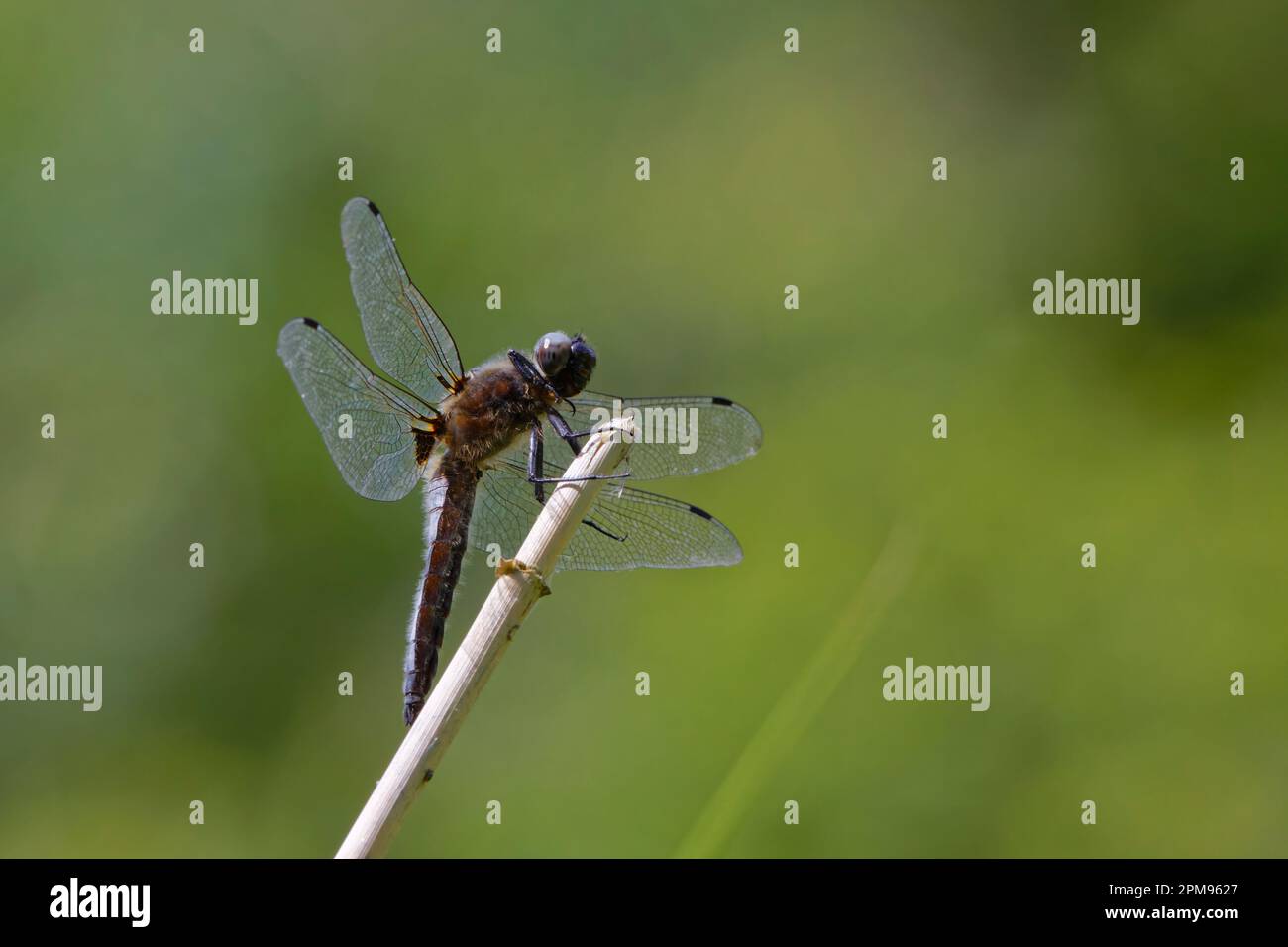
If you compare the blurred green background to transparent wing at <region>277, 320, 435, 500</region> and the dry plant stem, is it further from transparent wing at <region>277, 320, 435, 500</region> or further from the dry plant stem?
the dry plant stem

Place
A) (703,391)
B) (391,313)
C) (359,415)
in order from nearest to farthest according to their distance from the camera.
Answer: (359,415), (391,313), (703,391)

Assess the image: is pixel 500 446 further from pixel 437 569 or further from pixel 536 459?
pixel 437 569

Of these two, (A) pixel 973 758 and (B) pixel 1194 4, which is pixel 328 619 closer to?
(A) pixel 973 758

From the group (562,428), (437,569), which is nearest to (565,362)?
(562,428)

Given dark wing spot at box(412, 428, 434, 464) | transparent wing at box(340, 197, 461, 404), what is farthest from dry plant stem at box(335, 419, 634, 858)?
transparent wing at box(340, 197, 461, 404)

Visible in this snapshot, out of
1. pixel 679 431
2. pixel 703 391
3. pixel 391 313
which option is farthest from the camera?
pixel 703 391

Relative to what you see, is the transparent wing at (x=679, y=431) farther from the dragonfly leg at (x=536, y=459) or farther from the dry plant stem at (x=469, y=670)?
the dry plant stem at (x=469, y=670)
